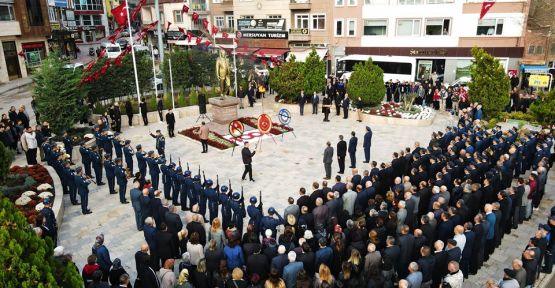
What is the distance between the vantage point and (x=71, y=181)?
46.2 feet

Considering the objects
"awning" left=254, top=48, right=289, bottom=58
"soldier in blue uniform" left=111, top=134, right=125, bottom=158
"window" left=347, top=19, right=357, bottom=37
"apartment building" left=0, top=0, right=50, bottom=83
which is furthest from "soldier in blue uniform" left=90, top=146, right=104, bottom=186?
"window" left=347, top=19, right=357, bottom=37

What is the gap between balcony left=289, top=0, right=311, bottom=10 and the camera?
42.1 metres

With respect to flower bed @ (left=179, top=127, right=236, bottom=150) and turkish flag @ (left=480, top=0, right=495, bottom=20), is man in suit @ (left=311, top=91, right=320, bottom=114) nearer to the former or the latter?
flower bed @ (left=179, top=127, right=236, bottom=150)

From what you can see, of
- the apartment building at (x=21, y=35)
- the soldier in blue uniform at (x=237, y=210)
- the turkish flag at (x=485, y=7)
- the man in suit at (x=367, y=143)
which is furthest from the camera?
the apartment building at (x=21, y=35)

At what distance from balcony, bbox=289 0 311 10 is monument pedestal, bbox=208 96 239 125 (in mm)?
22854

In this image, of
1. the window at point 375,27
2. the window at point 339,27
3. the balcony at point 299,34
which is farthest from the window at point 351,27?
the balcony at point 299,34

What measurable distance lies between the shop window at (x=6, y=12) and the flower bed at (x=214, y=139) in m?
26.6

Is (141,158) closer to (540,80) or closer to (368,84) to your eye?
(368,84)

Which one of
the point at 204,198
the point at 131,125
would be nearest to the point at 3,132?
the point at 131,125

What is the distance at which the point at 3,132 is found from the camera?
59.8ft

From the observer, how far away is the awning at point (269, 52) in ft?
143

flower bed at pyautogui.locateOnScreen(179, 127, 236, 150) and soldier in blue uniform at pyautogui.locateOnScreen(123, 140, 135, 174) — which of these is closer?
soldier in blue uniform at pyautogui.locateOnScreen(123, 140, 135, 174)

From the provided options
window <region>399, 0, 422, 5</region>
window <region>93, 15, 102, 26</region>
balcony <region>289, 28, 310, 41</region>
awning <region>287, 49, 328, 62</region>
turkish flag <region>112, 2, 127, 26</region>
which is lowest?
awning <region>287, 49, 328, 62</region>

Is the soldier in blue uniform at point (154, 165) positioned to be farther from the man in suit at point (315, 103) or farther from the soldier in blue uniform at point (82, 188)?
the man in suit at point (315, 103)
